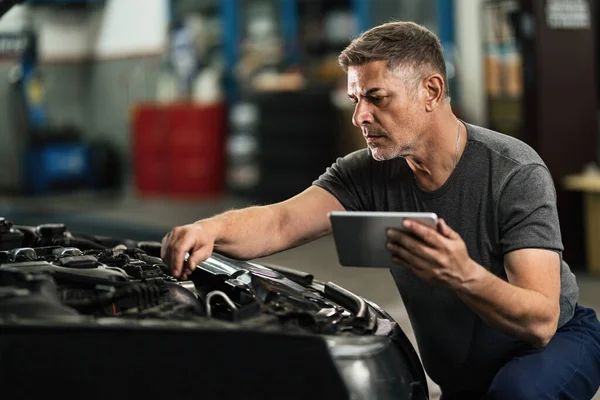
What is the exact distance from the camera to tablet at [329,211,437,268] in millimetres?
1874

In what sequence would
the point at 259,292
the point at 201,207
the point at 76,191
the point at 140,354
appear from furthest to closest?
the point at 76,191, the point at 201,207, the point at 259,292, the point at 140,354

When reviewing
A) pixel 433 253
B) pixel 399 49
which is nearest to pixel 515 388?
pixel 433 253

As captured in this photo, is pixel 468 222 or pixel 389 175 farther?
pixel 389 175

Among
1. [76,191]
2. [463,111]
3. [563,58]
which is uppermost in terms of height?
[563,58]

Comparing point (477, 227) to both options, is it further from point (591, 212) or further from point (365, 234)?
point (591, 212)

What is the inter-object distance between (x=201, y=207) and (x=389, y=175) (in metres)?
7.21

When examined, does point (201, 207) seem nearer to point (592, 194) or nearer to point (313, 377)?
point (592, 194)

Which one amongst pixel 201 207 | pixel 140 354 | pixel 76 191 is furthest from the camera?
pixel 76 191

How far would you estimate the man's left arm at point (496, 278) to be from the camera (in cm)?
185

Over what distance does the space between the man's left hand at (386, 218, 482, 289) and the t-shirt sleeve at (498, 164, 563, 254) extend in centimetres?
28

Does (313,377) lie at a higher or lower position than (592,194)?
higher

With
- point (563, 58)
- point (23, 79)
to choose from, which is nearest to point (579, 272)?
point (563, 58)

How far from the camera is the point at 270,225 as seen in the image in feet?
8.32

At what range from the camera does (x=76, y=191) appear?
11.6 metres
